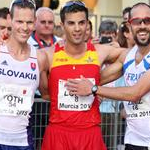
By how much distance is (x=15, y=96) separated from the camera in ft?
16.0

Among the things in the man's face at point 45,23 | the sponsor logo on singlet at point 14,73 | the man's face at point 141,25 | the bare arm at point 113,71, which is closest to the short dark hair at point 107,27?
the man's face at point 45,23

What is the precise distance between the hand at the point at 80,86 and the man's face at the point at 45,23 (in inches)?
89.5

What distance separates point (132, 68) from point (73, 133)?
88 centimetres

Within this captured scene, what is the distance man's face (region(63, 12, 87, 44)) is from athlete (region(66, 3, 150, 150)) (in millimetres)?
421

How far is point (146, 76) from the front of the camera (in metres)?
4.86

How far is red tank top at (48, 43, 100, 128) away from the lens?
5051 mm

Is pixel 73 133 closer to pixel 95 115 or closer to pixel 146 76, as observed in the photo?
pixel 95 115

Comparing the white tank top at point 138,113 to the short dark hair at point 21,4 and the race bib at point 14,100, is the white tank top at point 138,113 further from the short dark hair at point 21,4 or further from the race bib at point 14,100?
the short dark hair at point 21,4

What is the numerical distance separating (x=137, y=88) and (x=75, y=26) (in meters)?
0.87

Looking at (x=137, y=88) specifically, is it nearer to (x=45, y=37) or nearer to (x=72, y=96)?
(x=72, y=96)

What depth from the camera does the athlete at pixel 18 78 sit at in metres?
4.86

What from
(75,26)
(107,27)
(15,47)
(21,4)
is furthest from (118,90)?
(107,27)

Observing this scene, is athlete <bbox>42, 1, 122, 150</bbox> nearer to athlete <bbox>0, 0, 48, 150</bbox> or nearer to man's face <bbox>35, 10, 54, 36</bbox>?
athlete <bbox>0, 0, 48, 150</bbox>

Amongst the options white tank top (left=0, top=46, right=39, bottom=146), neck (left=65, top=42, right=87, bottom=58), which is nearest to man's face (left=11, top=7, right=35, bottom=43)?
white tank top (left=0, top=46, right=39, bottom=146)
